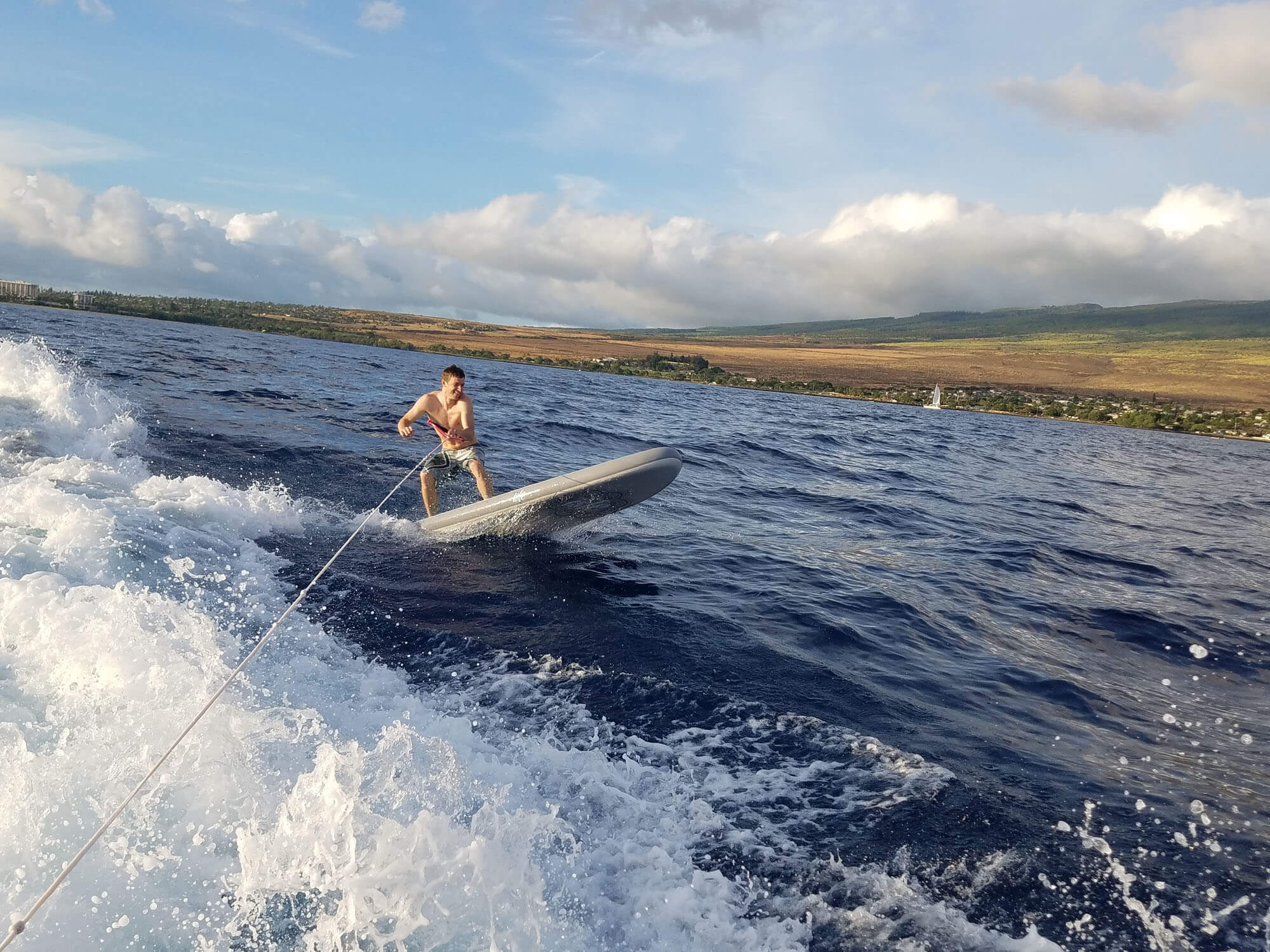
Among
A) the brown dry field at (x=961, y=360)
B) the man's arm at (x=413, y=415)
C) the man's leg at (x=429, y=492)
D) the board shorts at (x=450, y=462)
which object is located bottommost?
the man's leg at (x=429, y=492)

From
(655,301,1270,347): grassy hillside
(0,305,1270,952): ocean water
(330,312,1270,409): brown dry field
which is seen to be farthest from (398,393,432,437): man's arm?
(655,301,1270,347): grassy hillside

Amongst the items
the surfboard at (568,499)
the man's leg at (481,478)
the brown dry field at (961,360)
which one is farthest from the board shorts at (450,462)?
the brown dry field at (961,360)

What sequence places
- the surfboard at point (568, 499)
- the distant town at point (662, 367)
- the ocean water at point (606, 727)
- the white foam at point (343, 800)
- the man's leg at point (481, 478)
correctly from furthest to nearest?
1. the distant town at point (662, 367)
2. the man's leg at point (481, 478)
3. the surfboard at point (568, 499)
4. the ocean water at point (606, 727)
5. the white foam at point (343, 800)

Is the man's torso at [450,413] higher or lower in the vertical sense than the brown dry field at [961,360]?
lower

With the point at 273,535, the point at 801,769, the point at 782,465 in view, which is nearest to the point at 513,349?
the point at 782,465

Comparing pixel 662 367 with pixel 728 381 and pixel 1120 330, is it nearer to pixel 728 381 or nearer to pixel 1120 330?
pixel 728 381

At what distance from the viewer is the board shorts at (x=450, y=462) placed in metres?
10.8

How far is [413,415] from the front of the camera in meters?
10.4

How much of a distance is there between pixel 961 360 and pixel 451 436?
113 metres

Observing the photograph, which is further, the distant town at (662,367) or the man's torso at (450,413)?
the distant town at (662,367)

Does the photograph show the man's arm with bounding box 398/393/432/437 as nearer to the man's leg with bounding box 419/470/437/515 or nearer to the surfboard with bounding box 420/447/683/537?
the man's leg with bounding box 419/470/437/515

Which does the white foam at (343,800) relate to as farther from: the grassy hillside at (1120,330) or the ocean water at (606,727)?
the grassy hillside at (1120,330)

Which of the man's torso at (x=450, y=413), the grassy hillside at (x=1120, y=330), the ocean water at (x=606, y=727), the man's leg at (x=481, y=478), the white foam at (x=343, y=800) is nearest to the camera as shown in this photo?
the white foam at (x=343, y=800)

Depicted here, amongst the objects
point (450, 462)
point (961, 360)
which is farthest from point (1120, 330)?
point (450, 462)
